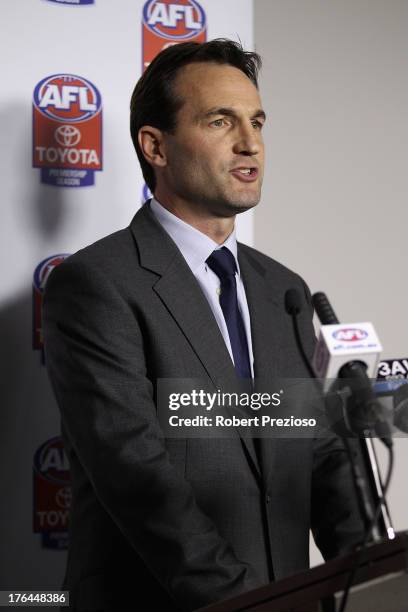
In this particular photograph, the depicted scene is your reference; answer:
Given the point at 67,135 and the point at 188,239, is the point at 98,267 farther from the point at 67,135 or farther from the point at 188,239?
the point at 67,135

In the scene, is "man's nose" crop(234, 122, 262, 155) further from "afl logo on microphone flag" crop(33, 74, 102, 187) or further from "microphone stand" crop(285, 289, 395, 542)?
"microphone stand" crop(285, 289, 395, 542)

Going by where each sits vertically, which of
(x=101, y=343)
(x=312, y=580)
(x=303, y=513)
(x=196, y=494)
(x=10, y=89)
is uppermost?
(x=10, y=89)

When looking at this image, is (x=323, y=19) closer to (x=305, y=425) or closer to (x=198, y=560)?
(x=305, y=425)

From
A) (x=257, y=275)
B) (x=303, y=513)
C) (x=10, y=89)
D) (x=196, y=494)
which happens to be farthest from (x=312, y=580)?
(x=10, y=89)

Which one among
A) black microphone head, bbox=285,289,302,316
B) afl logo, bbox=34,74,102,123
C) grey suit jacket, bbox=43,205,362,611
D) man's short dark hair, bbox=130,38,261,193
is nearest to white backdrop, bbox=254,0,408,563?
man's short dark hair, bbox=130,38,261,193

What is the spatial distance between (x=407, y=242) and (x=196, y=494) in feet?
4.90

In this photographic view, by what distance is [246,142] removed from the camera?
6.01 feet

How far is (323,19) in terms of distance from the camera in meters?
2.64

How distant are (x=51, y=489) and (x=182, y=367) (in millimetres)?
595

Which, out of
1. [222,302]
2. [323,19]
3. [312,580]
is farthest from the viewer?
[323,19]

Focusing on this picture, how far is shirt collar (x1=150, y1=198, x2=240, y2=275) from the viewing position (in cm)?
179

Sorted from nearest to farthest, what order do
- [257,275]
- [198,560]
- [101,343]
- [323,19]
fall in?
[198,560] → [101,343] → [257,275] → [323,19]

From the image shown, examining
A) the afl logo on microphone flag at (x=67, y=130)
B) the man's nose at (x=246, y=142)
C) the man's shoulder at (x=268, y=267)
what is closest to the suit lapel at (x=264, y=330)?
the man's shoulder at (x=268, y=267)

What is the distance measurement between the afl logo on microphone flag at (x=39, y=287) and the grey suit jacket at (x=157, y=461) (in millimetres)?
282
